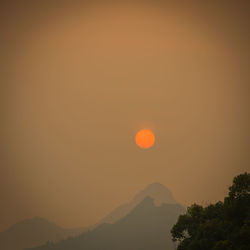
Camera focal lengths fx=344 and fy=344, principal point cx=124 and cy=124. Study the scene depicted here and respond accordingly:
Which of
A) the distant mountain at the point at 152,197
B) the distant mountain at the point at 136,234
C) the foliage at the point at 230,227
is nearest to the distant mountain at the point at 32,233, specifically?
the distant mountain at the point at 136,234

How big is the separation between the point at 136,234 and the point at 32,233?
55116 mm

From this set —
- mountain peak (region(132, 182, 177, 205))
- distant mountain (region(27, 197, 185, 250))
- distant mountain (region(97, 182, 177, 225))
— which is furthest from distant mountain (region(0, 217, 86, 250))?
mountain peak (region(132, 182, 177, 205))

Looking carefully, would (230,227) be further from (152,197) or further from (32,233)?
(152,197)

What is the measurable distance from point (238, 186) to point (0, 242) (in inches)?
5779

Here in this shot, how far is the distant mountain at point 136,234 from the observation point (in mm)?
121938

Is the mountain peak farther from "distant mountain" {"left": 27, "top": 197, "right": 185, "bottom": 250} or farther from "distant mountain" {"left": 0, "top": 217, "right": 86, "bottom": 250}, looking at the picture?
"distant mountain" {"left": 0, "top": 217, "right": 86, "bottom": 250}

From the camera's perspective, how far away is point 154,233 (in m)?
127

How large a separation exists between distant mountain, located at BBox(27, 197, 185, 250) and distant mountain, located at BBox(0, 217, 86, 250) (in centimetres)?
1600

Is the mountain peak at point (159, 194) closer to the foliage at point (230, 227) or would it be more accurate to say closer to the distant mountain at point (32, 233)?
the distant mountain at point (32, 233)

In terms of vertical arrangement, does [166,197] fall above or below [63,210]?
below

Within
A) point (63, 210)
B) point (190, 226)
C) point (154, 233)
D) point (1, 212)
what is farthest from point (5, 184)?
point (190, 226)

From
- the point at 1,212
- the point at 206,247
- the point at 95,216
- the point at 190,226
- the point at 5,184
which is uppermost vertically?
the point at 5,184

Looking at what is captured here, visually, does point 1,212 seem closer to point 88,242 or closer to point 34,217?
point 34,217

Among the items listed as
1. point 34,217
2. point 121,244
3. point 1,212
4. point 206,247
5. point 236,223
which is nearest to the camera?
point 236,223
